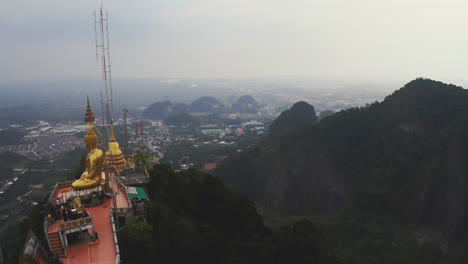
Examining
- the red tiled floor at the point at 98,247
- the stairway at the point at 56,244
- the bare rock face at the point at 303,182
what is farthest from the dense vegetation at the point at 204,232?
the bare rock face at the point at 303,182

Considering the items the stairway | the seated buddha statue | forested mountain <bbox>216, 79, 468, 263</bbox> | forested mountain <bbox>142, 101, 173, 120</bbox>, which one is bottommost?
forested mountain <bbox>142, 101, 173, 120</bbox>

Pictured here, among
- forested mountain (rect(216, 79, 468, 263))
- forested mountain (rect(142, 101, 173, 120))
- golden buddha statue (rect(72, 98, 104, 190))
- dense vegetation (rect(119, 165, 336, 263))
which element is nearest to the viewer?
dense vegetation (rect(119, 165, 336, 263))

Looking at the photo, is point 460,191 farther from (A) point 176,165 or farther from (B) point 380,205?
(A) point 176,165

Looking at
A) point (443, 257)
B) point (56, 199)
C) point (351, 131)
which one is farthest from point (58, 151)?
point (443, 257)

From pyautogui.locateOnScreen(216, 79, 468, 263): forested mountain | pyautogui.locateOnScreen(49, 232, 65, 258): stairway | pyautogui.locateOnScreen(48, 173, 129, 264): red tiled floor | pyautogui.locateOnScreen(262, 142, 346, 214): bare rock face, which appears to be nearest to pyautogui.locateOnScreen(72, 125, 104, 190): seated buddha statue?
pyautogui.locateOnScreen(48, 173, 129, 264): red tiled floor

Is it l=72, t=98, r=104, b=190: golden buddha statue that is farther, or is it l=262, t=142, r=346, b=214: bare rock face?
l=262, t=142, r=346, b=214: bare rock face

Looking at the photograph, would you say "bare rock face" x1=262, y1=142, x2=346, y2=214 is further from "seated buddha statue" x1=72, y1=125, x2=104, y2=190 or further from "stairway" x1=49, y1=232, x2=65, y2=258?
"stairway" x1=49, y1=232, x2=65, y2=258

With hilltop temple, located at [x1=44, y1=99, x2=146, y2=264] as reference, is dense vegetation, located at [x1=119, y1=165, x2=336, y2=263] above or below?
below

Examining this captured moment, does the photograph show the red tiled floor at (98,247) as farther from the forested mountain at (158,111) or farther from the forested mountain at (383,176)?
the forested mountain at (158,111)
